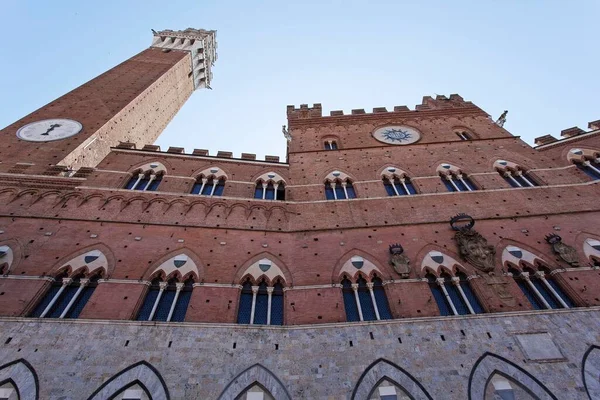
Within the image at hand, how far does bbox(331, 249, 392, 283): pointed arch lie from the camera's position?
8445 millimetres

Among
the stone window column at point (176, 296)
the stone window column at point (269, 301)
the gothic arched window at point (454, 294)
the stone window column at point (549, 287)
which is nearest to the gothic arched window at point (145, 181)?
the stone window column at point (176, 296)

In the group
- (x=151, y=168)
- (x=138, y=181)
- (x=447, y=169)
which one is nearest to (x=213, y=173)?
(x=151, y=168)

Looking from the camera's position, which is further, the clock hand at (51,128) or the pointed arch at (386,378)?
the clock hand at (51,128)

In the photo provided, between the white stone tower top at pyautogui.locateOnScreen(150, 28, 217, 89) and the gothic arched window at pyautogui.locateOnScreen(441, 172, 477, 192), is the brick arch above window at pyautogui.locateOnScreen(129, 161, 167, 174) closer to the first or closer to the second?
the gothic arched window at pyautogui.locateOnScreen(441, 172, 477, 192)

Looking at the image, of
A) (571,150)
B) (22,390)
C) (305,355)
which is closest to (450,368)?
(305,355)

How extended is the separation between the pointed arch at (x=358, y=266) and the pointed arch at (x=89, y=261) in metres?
5.28

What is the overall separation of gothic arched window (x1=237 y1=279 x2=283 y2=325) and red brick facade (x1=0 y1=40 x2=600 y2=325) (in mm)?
176

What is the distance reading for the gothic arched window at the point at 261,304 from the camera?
298 inches

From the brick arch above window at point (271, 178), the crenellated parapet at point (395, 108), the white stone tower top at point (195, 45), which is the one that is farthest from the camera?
the white stone tower top at point (195, 45)

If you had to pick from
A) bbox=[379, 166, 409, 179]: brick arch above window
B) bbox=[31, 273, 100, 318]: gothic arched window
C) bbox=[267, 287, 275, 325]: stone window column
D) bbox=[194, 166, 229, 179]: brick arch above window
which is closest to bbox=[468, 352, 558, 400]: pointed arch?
bbox=[267, 287, 275, 325]: stone window column

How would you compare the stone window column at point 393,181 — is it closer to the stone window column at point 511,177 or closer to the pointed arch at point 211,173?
the stone window column at point 511,177

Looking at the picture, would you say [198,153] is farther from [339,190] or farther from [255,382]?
[255,382]

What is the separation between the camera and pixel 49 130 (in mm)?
13305

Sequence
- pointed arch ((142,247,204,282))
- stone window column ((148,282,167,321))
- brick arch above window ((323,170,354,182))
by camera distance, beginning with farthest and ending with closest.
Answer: brick arch above window ((323,170,354,182)) → pointed arch ((142,247,204,282)) → stone window column ((148,282,167,321))
